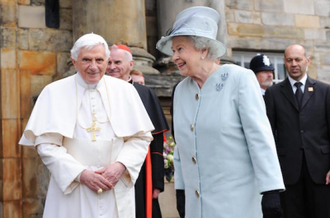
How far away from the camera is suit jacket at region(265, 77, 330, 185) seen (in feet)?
16.7

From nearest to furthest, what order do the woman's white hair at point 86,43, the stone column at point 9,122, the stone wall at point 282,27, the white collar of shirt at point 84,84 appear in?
the woman's white hair at point 86,43
the white collar of shirt at point 84,84
the stone column at point 9,122
the stone wall at point 282,27

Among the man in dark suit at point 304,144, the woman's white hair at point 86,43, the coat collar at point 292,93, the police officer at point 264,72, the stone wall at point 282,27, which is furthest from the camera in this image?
the stone wall at point 282,27

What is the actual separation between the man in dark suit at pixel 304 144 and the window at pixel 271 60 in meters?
3.96

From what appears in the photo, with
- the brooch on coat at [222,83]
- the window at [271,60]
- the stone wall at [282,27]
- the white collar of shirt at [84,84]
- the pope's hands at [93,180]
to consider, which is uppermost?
the stone wall at [282,27]

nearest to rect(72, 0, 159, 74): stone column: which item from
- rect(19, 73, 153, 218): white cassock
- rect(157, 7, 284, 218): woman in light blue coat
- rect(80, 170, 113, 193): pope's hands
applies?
rect(19, 73, 153, 218): white cassock

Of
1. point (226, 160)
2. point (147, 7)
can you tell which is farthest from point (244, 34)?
point (226, 160)

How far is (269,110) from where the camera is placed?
17.5 ft

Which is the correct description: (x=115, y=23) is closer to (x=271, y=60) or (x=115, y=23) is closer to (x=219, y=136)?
(x=271, y=60)

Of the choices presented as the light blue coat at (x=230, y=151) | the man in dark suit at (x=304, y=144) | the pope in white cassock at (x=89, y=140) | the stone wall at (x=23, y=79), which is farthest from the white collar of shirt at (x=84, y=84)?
the stone wall at (x=23, y=79)

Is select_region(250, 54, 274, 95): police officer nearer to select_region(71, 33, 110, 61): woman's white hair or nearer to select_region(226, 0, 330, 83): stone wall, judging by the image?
select_region(226, 0, 330, 83): stone wall

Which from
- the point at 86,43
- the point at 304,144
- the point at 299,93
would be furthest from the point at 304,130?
the point at 86,43

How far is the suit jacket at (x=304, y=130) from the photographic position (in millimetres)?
5082

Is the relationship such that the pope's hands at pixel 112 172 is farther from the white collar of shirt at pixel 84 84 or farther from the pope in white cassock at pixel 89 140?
the white collar of shirt at pixel 84 84

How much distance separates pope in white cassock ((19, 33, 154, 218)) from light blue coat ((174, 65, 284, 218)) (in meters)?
0.61
